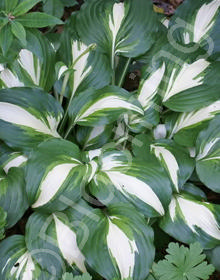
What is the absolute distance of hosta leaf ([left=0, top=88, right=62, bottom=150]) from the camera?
5.19 ft

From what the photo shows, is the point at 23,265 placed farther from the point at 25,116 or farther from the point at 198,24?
the point at 198,24

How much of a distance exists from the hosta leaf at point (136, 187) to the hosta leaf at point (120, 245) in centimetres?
4

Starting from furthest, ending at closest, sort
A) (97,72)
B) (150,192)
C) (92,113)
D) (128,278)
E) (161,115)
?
(161,115) < (97,72) < (92,113) < (150,192) < (128,278)

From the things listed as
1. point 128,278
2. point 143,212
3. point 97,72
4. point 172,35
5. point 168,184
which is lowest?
point 128,278

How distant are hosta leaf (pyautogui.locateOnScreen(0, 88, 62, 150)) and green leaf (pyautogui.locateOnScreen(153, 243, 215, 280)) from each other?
2.24ft

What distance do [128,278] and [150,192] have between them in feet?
1.08

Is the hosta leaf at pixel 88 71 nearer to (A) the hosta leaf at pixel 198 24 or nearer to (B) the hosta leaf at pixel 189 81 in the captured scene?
(B) the hosta leaf at pixel 189 81

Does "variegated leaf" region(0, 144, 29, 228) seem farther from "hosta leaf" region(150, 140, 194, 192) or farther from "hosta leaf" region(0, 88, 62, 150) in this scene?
"hosta leaf" region(150, 140, 194, 192)

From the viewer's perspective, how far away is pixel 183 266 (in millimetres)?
1426

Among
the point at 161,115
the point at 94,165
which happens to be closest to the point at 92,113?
the point at 94,165

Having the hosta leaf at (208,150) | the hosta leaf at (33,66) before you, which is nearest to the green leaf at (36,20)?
the hosta leaf at (33,66)

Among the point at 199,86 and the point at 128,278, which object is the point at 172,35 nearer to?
the point at 199,86

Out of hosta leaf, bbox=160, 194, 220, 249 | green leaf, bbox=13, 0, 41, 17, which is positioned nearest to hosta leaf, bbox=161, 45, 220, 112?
hosta leaf, bbox=160, 194, 220, 249

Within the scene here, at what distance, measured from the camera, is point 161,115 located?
6.42 ft
